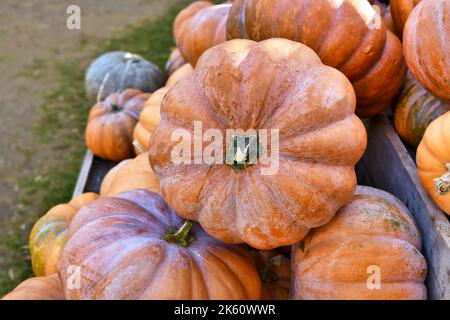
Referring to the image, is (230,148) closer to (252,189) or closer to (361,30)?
(252,189)

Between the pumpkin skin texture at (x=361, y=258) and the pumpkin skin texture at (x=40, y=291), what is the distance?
1020mm

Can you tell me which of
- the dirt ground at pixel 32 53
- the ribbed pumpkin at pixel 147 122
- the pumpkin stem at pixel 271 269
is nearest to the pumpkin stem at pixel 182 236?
the pumpkin stem at pixel 271 269

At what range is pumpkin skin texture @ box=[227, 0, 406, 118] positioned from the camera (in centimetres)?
204

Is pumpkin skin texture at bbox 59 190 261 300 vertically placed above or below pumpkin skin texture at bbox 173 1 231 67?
below

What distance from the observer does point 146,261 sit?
1628 millimetres

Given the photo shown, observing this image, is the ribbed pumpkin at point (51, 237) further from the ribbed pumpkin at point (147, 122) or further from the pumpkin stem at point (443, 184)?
the pumpkin stem at point (443, 184)

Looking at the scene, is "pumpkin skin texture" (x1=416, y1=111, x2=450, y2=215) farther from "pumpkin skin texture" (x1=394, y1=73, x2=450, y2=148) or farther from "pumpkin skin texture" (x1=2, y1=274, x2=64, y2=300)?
"pumpkin skin texture" (x1=2, y1=274, x2=64, y2=300)

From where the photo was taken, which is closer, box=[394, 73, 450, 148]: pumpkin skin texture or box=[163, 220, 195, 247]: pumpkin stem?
box=[163, 220, 195, 247]: pumpkin stem

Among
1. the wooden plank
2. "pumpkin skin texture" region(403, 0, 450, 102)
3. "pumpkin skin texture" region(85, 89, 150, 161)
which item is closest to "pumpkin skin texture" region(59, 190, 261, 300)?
the wooden plank

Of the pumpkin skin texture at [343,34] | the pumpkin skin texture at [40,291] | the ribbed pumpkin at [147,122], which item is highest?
the pumpkin skin texture at [343,34]

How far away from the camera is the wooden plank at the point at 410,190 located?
1.63m

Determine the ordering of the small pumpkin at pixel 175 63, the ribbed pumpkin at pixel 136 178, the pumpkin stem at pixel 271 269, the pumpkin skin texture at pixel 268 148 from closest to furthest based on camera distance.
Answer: the pumpkin skin texture at pixel 268 148 < the pumpkin stem at pixel 271 269 < the ribbed pumpkin at pixel 136 178 < the small pumpkin at pixel 175 63

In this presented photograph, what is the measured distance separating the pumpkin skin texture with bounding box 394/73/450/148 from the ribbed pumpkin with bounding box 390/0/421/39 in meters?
0.26
